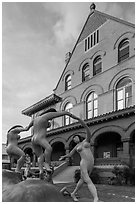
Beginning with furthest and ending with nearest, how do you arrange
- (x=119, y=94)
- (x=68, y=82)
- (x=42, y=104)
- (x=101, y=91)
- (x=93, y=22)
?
1. (x=42, y=104)
2. (x=68, y=82)
3. (x=93, y=22)
4. (x=101, y=91)
5. (x=119, y=94)

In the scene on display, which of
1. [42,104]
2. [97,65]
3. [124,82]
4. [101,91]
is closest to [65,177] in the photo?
[101,91]

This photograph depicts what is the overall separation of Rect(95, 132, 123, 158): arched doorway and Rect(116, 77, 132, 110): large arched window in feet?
9.26

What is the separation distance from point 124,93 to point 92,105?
4508 millimetres

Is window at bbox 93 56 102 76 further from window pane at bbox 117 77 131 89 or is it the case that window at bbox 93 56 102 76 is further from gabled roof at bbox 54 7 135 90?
gabled roof at bbox 54 7 135 90

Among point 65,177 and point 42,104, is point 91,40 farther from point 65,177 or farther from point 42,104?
point 65,177

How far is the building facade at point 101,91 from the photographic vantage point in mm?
17656

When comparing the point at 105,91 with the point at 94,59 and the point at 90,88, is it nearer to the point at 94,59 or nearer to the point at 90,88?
the point at 90,88

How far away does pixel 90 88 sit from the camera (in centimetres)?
2386

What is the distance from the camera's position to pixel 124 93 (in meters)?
19.8

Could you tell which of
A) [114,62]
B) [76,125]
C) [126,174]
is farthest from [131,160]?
[114,62]

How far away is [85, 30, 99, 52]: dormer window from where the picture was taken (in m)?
24.8

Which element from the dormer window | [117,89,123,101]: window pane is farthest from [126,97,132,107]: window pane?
the dormer window

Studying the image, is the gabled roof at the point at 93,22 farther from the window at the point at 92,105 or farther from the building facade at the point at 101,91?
the window at the point at 92,105

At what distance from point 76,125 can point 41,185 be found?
18090mm
